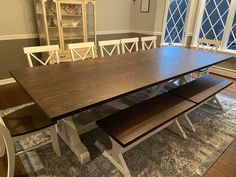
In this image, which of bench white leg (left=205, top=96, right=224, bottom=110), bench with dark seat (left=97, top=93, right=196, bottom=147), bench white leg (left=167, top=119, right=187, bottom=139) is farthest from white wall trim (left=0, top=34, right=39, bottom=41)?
bench white leg (left=205, top=96, right=224, bottom=110)

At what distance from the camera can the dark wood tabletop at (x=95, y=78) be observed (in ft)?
3.88

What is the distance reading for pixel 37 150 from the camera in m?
1.77

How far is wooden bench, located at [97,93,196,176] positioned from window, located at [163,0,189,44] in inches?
122

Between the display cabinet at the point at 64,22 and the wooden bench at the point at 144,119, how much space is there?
7.08 ft

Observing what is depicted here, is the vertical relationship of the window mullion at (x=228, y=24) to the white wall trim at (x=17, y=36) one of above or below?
above

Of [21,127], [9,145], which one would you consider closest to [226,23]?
[21,127]

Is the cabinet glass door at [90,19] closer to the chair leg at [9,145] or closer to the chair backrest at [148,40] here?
the chair backrest at [148,40]

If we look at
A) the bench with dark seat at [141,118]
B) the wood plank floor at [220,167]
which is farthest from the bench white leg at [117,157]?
the wood plank floor at [220,167]

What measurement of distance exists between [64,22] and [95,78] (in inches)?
88.8

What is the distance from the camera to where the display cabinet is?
308 cm

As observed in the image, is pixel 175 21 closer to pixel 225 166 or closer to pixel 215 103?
pixel 215 103

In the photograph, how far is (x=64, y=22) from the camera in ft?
11.1

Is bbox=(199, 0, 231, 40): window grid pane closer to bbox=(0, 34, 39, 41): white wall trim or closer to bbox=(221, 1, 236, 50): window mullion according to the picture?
bbox=(221, 1, 236, 50): window mullion

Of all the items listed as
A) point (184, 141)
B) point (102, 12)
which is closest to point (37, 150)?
point (184, 141)
